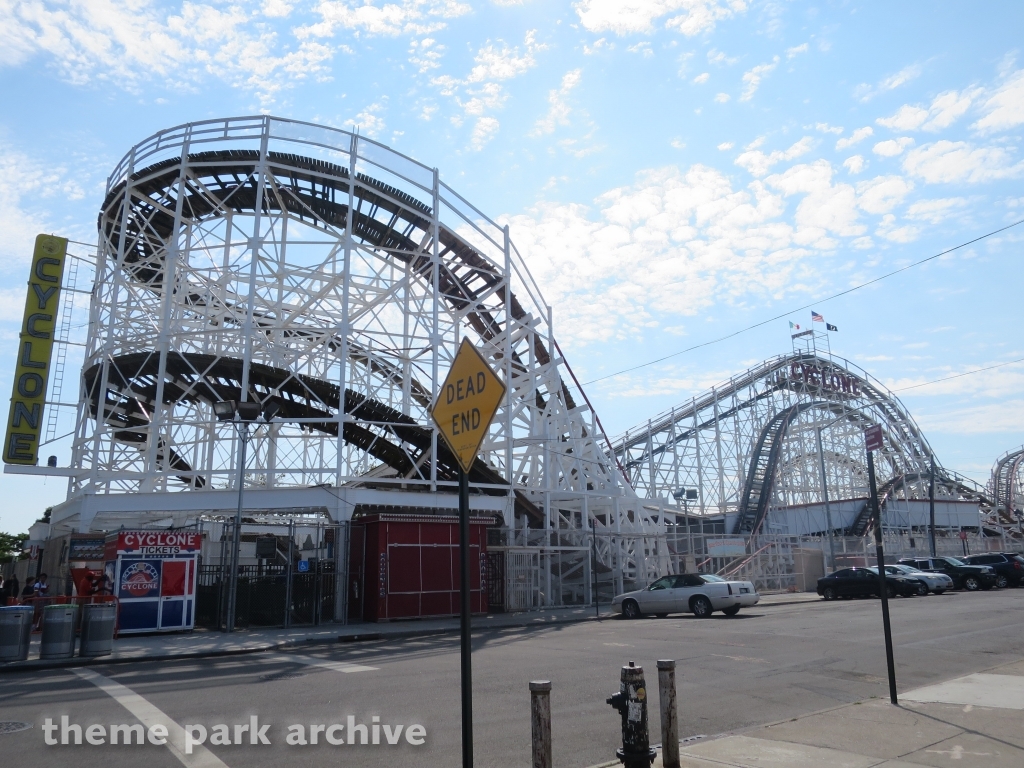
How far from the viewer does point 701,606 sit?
73.3ft

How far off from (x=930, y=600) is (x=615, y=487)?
11280mm

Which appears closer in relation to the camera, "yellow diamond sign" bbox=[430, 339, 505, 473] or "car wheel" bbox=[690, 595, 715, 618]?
"yellow diamond sign" bbox=[430, 339, 505, 473]

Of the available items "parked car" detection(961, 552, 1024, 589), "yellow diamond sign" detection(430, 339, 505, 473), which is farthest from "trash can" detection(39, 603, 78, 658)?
"parked car" detection(961, 552, 1024, 589)

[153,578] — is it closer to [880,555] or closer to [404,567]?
[404,567]

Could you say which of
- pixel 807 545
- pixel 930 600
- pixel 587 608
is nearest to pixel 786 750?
pixel 587 608

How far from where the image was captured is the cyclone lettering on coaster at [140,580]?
59.2ft

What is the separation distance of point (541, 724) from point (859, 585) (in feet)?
85.2

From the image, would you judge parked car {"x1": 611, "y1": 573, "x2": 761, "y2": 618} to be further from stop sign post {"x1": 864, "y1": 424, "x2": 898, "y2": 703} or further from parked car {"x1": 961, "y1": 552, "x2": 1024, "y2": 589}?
parked car {"x1": 961, "y1": 552, "x2": 1024, "y2": 589}

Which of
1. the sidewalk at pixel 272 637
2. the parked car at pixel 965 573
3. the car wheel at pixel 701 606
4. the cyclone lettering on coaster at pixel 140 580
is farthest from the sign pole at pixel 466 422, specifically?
the parked car at pixel 965 573

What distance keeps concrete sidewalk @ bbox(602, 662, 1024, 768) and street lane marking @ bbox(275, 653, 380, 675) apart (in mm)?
5433

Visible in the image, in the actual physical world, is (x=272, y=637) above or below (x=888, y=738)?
above

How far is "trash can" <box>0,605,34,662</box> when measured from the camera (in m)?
13.5

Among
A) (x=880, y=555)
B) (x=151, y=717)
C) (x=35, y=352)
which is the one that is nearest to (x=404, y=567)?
(x=151, y=717)

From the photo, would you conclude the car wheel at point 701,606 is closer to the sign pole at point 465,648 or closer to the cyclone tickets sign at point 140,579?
the cyclone tickets sign at point 140,579
